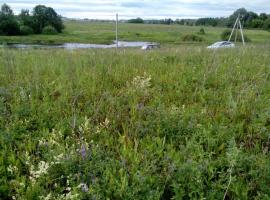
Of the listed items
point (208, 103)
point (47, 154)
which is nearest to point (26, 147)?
point (47, 154)

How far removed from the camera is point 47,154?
284 cm

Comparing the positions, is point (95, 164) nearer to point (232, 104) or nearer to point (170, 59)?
point (232, 104)

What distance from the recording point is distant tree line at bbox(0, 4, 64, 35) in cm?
8512

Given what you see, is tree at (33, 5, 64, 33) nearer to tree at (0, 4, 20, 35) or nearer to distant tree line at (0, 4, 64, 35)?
distant tree line at (0, 4, 64, 35)

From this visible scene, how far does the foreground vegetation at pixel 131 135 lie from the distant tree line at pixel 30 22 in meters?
87.4

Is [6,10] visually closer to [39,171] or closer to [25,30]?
[25,30]

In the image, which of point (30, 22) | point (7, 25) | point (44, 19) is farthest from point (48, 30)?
point (7, 25)

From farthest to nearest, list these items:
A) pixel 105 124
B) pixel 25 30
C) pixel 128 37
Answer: pixel 25 30, pixel 128 37, pixel 105 124

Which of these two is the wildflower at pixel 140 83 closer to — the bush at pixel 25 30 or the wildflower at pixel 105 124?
the wildflower at pixel 105 124

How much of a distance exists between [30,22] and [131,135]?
10355 centimetres

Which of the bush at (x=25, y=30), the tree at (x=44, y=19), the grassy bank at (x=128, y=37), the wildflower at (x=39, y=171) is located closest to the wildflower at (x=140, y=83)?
the wildflower at (x=39, y=171)

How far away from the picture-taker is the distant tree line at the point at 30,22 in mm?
85125

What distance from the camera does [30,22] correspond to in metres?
98.6

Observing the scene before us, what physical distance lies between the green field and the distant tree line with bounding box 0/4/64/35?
87.5 meters
